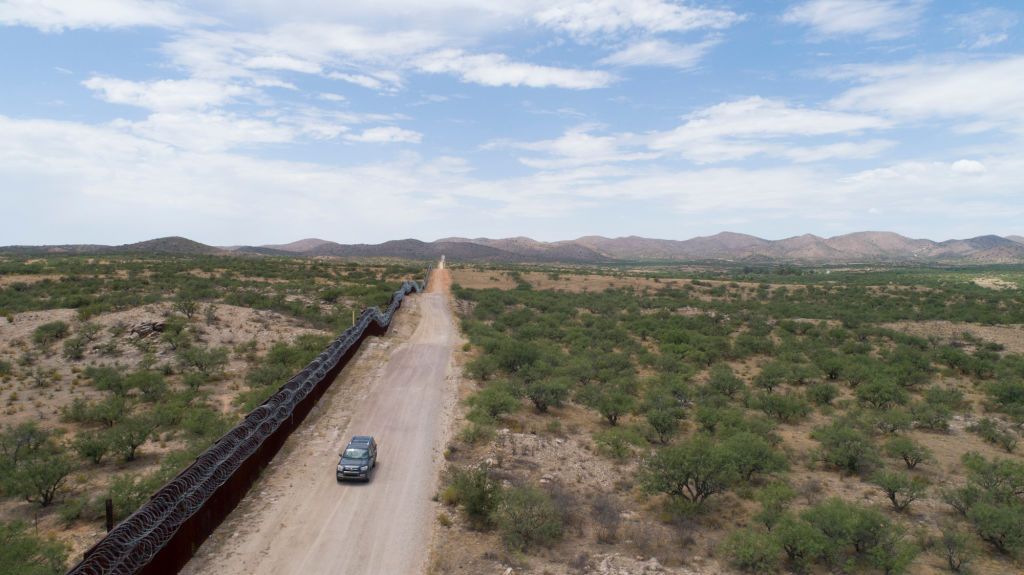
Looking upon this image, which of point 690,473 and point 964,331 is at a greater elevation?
point 690,473

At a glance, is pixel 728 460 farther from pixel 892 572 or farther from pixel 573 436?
pixel 573 436

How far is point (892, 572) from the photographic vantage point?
472 inches

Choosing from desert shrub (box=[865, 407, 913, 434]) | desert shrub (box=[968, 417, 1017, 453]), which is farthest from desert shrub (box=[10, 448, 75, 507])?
desert shrub (box=[968, 417, 1017, 453])

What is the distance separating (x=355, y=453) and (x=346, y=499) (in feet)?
5.24

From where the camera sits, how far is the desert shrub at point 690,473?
1603 cm

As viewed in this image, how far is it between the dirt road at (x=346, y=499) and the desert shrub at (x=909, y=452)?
16661 millimetres

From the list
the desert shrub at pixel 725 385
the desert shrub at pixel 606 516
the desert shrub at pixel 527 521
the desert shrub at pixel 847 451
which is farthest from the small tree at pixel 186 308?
the desert shrub at pixel 847 451

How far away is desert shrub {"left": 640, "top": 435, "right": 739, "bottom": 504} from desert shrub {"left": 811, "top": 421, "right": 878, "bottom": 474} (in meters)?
5.50

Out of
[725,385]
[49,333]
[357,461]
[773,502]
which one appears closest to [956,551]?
[773,502]

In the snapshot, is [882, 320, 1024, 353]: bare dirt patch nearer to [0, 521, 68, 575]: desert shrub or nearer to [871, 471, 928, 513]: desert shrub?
[871, 471, 928, 513]: desert shrub

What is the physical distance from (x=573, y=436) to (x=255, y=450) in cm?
1203

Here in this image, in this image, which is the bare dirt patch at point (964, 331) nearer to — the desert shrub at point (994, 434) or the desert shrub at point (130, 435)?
the desert shrub at point (994, 434)

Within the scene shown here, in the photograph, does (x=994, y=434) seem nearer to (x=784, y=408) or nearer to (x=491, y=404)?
(x=784, y=408)

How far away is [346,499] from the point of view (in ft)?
49.9
